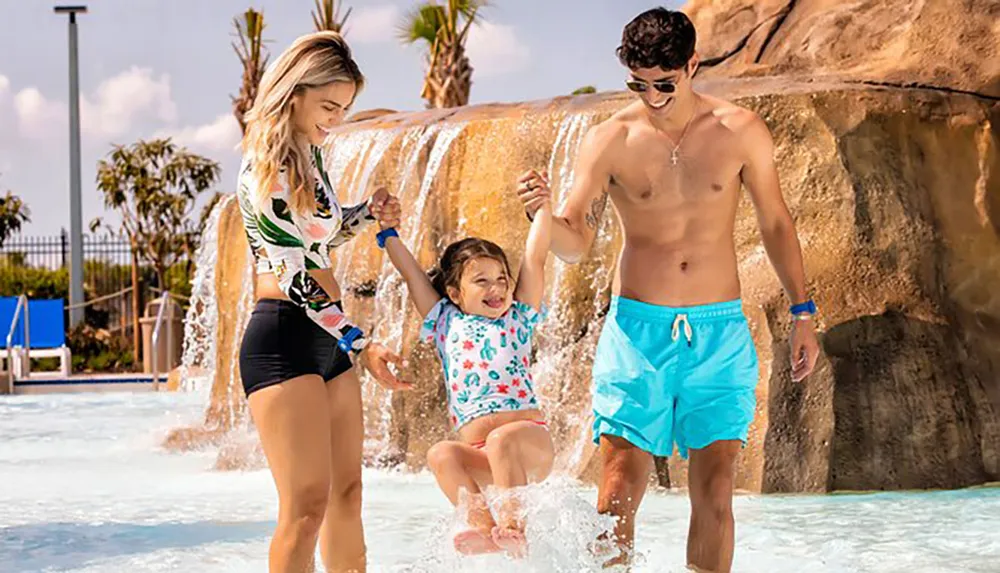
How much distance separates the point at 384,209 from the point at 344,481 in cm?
76

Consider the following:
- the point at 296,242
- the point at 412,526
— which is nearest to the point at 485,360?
the point at 296,242

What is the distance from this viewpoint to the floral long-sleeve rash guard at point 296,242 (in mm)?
3764

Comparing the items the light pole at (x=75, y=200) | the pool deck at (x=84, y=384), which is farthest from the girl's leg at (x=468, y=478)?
the light pole at (x=75, y=200)

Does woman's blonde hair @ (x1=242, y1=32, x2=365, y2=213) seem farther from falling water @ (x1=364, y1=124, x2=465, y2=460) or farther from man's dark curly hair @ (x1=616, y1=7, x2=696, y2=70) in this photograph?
falling water @ (x1=364, y1=124, x2=465, y2=460)

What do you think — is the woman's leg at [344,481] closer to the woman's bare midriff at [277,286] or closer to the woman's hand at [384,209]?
the woman's bare midriff at [277,286]

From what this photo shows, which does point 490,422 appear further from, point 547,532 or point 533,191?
point 533,191

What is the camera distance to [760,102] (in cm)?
833

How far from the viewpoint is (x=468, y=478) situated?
416 centimetres

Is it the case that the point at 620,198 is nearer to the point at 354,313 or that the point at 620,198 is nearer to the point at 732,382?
the point at 732,382

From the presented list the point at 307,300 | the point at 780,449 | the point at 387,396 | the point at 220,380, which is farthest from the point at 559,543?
the point at 220,380

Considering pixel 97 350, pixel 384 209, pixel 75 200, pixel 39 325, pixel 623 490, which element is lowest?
pixel 623 490

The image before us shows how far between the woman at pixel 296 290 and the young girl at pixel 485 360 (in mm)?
346

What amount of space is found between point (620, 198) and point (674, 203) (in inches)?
6.6

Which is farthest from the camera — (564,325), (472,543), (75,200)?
(75,200)
